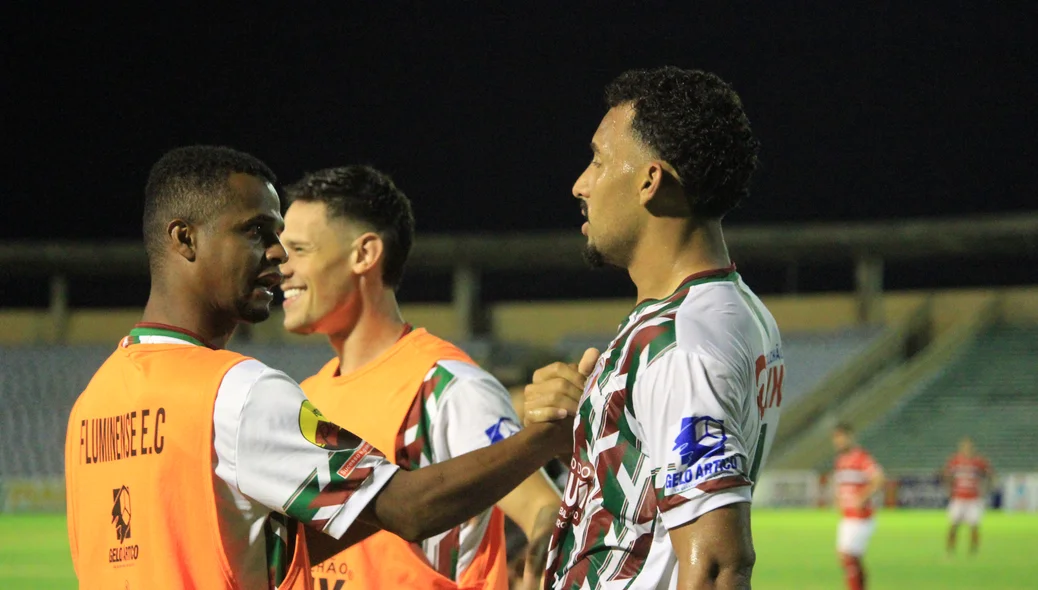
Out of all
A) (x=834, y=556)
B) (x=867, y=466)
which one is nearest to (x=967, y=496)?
(x=834, y=556)

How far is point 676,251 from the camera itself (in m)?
2.89

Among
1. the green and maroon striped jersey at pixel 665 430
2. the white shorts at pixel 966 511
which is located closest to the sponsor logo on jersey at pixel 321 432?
the green and maroon striped jersey at pixel 665 430

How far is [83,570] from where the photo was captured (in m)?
3.14

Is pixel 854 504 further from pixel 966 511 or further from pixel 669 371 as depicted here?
pixel 669 371

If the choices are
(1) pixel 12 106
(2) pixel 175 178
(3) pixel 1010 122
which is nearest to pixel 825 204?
(3) pixel 1010 122

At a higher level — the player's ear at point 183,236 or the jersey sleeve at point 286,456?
the player's ear at point 183,236

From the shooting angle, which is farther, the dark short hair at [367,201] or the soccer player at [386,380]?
the dark short hair at [367,201]

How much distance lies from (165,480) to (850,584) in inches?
469

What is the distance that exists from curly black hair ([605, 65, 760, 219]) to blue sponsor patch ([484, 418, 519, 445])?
1419 millimetres

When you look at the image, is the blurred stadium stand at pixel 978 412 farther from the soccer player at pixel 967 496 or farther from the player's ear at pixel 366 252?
the player's ear at pixel 366 252

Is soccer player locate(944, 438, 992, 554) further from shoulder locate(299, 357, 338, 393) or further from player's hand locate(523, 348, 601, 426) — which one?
player's hand locate(523, 348, 601, 426)

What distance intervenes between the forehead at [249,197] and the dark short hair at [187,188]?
0.05ft

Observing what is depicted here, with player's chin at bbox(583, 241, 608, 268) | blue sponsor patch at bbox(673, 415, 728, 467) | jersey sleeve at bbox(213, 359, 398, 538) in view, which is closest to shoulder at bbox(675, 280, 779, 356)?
blue sponsor patch at bbox(673, 415, 728, 467)

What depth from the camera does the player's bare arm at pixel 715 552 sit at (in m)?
2.41
